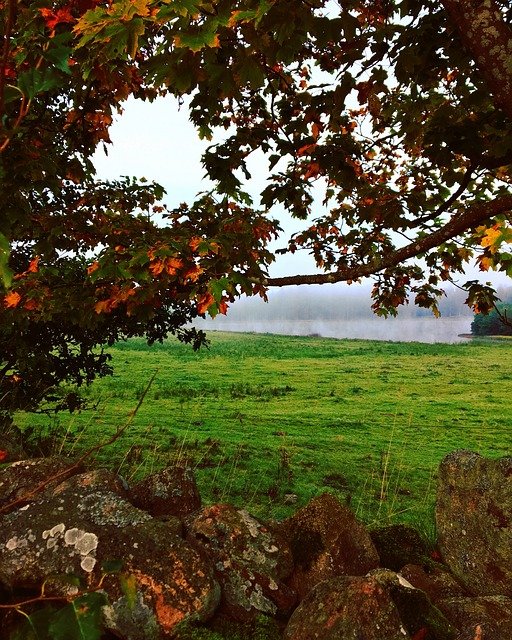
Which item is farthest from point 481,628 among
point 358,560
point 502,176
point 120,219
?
point 502,176

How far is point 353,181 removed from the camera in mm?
4266

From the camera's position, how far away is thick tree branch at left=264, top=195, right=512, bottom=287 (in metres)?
3.74

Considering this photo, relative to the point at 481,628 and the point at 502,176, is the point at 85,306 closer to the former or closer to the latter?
the point at 481,628

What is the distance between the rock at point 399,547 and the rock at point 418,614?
0.92m

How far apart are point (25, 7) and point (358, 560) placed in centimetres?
539

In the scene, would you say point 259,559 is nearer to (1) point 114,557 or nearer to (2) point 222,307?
(1) point 114,557

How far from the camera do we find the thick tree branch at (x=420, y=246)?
3.74 meters

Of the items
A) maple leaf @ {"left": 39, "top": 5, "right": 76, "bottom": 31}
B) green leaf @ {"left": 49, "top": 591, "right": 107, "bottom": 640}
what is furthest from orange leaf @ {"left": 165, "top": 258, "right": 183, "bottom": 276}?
green leaf @ {"left": 49, "top": 591, "right": 107, "bottom": 640}

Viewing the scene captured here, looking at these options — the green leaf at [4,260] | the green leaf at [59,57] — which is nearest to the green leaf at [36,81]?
the green leaf at [59,57]

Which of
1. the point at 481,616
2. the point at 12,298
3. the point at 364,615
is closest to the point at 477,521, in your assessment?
the point at 481,616

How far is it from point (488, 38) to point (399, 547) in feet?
12.3

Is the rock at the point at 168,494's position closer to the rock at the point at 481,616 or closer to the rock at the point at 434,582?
the rock at the point at 434,582

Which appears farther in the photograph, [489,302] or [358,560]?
[489,302]

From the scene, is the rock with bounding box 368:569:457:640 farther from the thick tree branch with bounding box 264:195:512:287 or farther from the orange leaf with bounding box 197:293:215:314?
the thick tree branch with bounding box 264:195:512:287
